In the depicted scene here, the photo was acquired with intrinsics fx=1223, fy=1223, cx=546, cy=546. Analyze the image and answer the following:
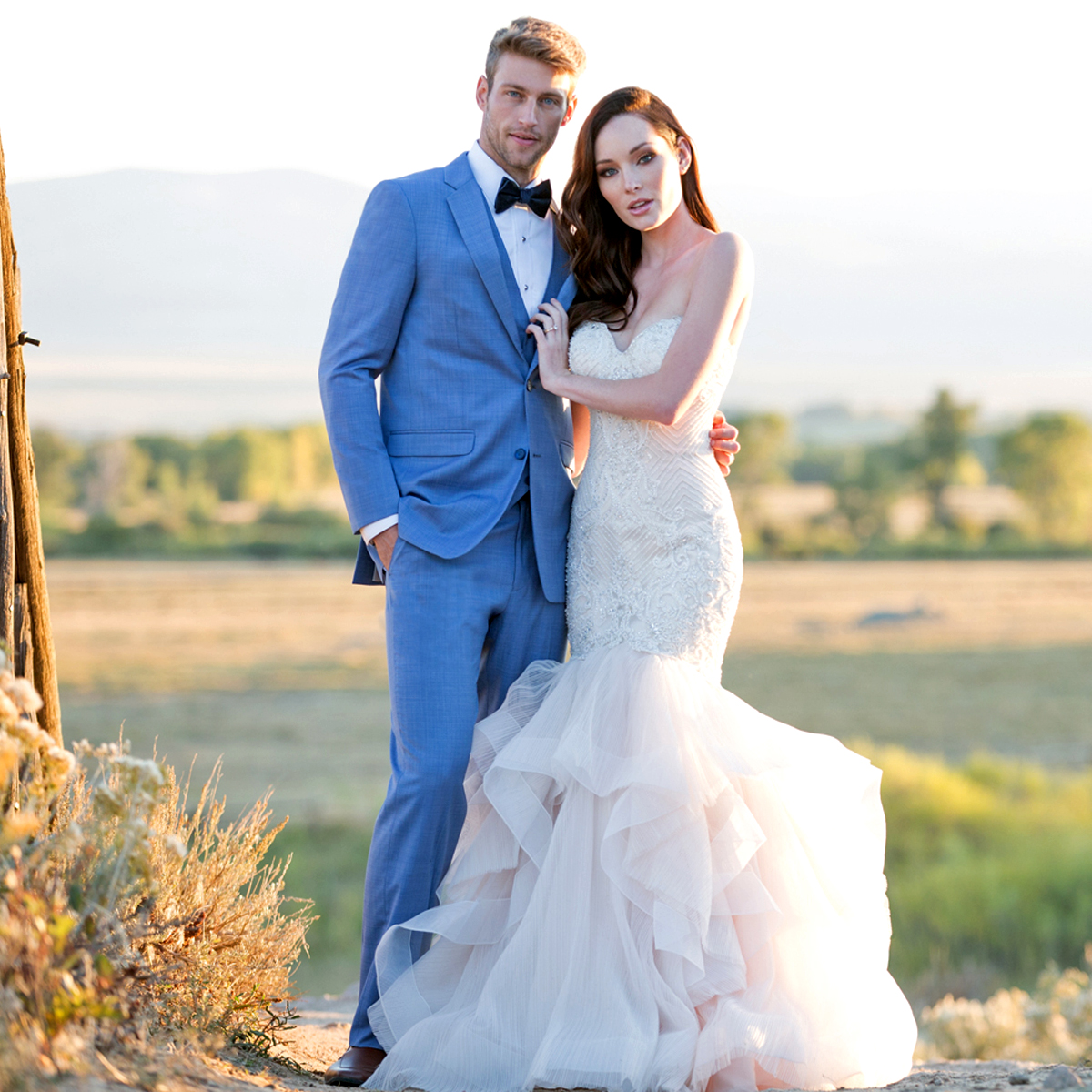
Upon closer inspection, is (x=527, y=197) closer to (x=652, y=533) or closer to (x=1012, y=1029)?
(x=652, y=533)

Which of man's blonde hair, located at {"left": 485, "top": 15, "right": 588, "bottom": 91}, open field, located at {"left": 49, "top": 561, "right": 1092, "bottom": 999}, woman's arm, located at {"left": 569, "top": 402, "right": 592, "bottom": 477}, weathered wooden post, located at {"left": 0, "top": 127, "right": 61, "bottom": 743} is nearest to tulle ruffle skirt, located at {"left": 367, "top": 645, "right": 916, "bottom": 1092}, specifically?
woman's arm, located at {"left": 569, "top": 402, "right": 592, "bottom": 477}

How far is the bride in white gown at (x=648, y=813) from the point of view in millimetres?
2779

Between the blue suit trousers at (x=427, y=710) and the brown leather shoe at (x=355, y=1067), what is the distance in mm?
31

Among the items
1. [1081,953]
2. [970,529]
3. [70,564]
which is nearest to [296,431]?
[70,564]

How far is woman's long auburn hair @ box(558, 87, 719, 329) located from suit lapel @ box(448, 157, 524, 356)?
9.0 inches

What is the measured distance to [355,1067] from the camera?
117 inches

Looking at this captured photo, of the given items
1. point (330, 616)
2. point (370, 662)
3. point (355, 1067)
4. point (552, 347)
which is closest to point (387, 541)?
point (552, 347)

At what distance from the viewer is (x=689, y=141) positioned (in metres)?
3.34

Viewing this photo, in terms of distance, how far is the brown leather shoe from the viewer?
296 cm

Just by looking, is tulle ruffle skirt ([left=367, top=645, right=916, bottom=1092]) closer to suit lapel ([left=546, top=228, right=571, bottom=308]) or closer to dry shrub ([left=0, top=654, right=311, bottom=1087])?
dry shrub ([left=0, top=654, right=311, bottom=1087])

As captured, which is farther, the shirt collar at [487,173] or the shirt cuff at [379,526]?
the shirt collar at [487,173]

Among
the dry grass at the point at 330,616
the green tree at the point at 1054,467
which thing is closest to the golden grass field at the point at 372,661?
→ the dry grass at the point at 330,616

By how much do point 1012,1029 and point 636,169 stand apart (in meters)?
3.79

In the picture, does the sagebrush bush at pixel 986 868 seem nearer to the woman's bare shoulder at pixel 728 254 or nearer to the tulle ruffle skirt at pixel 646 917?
the tulle ruffle skirt at pixel 646 917
